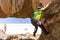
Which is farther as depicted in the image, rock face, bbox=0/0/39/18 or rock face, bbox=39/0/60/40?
rock face, bbox=0/0/39/18

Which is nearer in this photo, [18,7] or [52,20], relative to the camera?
[52,20]

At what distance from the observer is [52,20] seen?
2.85ft

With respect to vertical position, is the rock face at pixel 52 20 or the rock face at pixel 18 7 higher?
the rock face at pixel 52 20

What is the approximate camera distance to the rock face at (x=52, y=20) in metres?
0.84

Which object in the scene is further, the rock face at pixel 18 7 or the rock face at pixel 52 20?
the rock face at pixel 18 7

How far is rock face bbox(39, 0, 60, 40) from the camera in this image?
33.0 inches

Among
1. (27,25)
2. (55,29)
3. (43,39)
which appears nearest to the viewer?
(55,29)

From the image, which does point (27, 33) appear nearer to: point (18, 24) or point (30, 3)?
point (18, 24)

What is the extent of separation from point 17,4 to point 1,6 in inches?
7.8

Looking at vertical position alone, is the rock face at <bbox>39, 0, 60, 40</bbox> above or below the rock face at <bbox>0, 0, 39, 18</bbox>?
above

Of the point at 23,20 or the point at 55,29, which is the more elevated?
the point at 55,29

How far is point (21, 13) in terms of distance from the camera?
192 centimetres

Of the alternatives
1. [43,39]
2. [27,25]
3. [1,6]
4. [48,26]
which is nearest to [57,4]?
[48,26]

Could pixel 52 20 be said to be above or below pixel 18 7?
above
